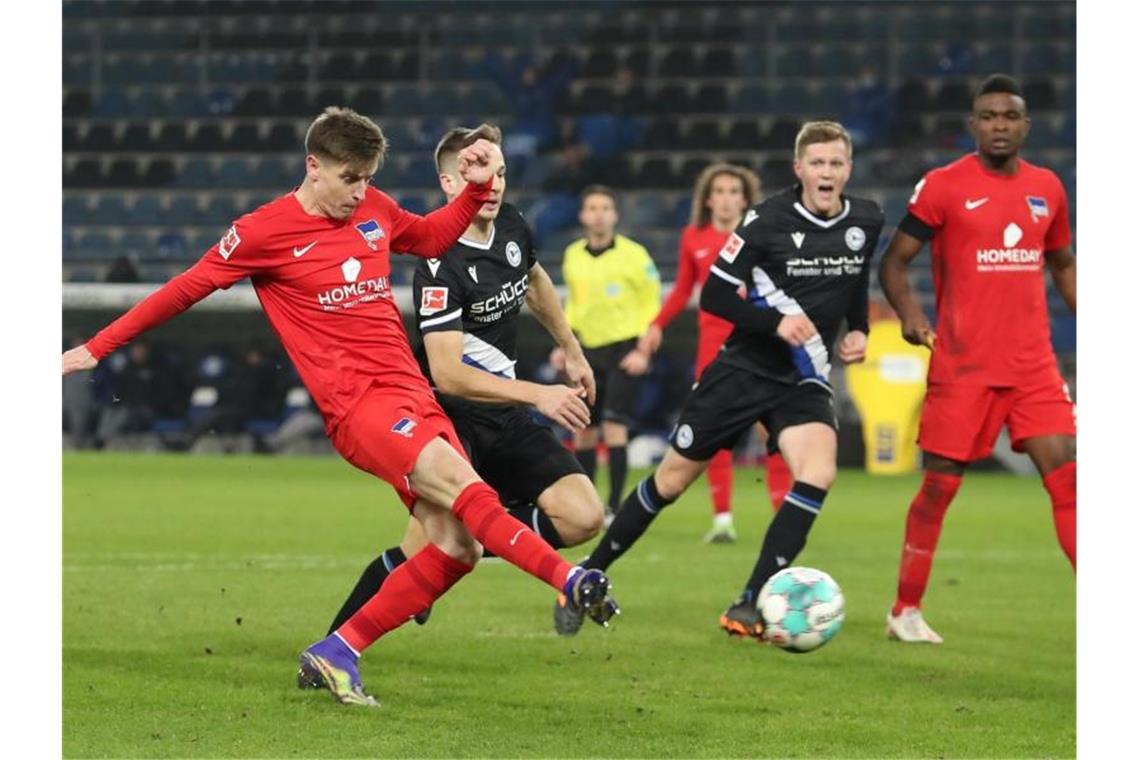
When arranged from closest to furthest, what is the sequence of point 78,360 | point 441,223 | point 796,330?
point 78,360
point 441,223
point 796,330

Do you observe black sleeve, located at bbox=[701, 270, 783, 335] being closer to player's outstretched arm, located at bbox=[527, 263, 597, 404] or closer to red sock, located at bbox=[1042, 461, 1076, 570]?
player's outstretched arm, located at bbox=[527, 263, 597, 404]

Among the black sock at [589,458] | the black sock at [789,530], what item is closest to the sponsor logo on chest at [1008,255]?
the black sock at [789,530]

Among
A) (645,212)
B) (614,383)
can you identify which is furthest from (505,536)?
(645,212)

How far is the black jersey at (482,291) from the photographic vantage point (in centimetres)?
638

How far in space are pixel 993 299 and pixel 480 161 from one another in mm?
2332

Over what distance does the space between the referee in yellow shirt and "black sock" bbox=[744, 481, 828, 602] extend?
5.11 metres

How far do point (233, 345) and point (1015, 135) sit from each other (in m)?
14.3

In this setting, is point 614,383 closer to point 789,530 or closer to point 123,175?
point 789,530

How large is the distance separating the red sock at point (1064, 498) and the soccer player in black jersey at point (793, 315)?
0.84m

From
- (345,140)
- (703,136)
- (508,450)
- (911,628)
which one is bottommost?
(911,628)

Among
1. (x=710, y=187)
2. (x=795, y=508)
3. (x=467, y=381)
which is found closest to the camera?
(x=467, y=381)

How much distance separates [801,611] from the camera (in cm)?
599

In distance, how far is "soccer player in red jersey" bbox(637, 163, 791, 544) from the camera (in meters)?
11.0

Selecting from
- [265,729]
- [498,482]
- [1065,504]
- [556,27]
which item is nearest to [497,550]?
[265,729]
